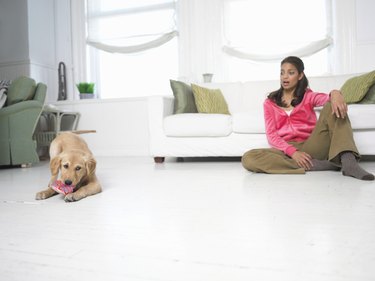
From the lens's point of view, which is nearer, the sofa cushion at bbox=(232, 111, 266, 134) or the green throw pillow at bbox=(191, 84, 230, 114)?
the sofa cushion at bbox=(232, 111, 266, 134)

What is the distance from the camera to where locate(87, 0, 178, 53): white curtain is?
4.51 meters

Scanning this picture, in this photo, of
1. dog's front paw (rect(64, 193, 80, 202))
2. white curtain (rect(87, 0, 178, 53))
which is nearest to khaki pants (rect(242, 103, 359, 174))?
dog's front paw (rect(64, 193, 80, 202))

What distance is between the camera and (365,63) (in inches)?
152

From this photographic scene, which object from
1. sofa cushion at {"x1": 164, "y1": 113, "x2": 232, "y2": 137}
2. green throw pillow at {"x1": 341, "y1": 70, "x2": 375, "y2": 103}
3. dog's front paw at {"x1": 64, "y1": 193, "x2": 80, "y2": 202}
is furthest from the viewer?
sofa cushion at {"x1": 164, "y1": 113, "x2": 232, "y2": 137}

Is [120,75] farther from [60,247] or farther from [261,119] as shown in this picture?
[60,247]

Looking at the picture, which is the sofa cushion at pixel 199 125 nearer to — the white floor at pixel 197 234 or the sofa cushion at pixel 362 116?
the sofa cushion at pixel 362 116

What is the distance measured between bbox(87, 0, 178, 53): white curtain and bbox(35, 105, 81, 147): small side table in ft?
3.49

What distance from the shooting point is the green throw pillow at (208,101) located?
129 inches

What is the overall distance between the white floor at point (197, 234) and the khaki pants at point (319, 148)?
0.27m

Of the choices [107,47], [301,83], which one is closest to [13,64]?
[107,47]

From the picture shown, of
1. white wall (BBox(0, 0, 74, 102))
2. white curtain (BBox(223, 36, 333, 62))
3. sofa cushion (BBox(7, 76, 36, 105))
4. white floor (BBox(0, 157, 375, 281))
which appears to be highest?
white wall (BBox(0, 0, 74, 102))

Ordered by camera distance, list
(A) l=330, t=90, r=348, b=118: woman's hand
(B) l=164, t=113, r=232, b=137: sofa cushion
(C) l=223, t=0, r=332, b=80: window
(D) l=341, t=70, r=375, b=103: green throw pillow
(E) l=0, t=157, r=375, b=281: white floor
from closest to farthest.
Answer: (E) l=0, t=157, r=375, b=281: white floor < (A) l=330, t=90, r=348, b=118: woman's hand < (D) l=341, t=70, r=375, b=103: green throw pillow < (B) l=164, t=113, r=232, b=137: sofa cushion < (C) l=223, t=0, r=332, b=80: window

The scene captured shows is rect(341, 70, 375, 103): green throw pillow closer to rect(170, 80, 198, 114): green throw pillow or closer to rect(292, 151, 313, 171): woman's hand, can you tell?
rect(292, 151, 313, 171): woman's hand

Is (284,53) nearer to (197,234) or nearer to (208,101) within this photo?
(208,101)
